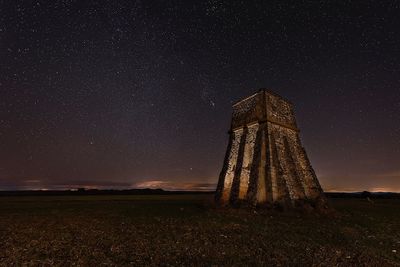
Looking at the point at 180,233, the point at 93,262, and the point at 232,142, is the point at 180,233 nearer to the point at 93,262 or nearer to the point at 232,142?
the point at 93,262

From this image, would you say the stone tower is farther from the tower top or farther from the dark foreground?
the dark foreground

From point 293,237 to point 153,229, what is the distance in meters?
5.45

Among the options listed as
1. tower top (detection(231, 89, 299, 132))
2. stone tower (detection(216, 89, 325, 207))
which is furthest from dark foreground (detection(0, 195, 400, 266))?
tower top (detection(231, 89, 299, 132))

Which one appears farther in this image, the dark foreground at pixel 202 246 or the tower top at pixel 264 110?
the tower top at pixel 264 110

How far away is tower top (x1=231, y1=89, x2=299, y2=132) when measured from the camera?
17.7m

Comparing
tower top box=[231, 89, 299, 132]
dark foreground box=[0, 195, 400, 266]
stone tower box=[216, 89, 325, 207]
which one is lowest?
dark foreground box=[0, 195, 400, 266]

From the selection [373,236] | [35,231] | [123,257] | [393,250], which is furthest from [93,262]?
[373,236]

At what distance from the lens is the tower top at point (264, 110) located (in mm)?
17688

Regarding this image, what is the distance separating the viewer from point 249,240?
7414 millimetres

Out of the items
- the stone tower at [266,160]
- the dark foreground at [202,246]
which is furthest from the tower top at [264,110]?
the dark foreground at [202,246]

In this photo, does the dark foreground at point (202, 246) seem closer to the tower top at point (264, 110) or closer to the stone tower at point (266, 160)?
the stone tower at point (266, 160)

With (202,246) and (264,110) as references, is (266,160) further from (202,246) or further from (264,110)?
(202,246)

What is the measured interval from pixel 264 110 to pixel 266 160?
159 inches

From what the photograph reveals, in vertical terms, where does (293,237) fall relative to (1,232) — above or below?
above
